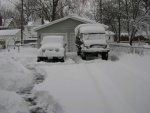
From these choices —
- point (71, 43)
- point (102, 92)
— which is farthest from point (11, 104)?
point (71, 43)

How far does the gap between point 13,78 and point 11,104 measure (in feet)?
9.49

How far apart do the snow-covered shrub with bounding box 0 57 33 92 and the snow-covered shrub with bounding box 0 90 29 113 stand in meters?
1.24

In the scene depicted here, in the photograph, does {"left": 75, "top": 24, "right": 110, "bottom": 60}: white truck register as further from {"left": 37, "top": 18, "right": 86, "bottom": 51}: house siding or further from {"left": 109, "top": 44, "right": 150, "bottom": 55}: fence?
{"left": 37, "top": 18, "right": 86, "bottom": 51}: house siding

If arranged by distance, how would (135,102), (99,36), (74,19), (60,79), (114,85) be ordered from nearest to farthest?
(135,102) → (114,85) → (60,79) → (99,36) → (74,19)

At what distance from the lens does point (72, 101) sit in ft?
21.7

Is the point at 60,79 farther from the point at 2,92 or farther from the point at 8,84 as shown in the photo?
the point at 2,92

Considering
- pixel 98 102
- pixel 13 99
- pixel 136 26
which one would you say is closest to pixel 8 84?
pixel 13 99

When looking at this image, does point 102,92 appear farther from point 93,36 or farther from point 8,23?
point 8,23

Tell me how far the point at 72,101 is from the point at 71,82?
7.23ft

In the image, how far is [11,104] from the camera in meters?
6.19

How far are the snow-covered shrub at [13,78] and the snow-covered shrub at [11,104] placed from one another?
4.05 feet

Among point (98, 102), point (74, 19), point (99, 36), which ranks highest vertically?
point (74, 19)

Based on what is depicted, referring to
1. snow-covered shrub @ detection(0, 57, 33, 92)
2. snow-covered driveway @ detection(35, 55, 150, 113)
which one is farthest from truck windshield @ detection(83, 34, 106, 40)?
snow-covered shrub @ detection(0, 57, 33, 92)

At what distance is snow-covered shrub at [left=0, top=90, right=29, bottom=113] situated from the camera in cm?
585
